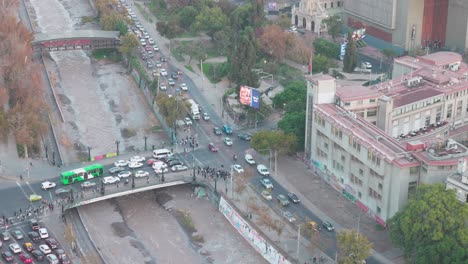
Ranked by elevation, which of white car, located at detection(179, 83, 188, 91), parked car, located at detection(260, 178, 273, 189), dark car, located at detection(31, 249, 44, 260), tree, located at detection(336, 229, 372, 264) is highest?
tree, located at detection(336, 229, 372, 264)

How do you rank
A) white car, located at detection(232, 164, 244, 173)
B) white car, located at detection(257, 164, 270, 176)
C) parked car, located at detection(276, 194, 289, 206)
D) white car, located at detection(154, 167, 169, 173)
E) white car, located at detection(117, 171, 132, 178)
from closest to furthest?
parked car, located at detection(276, 194, 289, 206) → white car, located at detection(117, 171, 132, 178) → white car, located at detection(154, 167, 169, 173) → white car, located at detection(232, 164, 244, 173) → white car, located at detection(257, 164, 270, 176)

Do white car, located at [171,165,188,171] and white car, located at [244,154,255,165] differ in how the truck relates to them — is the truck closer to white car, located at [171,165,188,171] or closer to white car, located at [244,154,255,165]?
white car, located at [244,154,255,165]

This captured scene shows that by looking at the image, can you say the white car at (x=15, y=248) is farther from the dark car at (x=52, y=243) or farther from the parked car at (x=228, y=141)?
the parked car at (x=228, y=141)

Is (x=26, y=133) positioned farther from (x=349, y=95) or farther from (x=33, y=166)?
(x=349, y=95)

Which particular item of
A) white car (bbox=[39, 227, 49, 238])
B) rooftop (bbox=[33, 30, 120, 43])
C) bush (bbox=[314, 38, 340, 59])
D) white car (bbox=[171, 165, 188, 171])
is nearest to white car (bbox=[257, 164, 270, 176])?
white car (bbox=[171, 165, 188, 171])

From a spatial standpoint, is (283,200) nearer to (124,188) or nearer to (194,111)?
(124,188)

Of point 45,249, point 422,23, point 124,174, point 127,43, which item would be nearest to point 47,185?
point 124,174

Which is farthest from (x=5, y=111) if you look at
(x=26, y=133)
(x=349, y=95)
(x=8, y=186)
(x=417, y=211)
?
(x=417, y=211)

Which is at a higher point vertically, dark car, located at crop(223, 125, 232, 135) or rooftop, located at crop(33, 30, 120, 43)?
rooftop, located at crop(33, 30, 120, 43)
